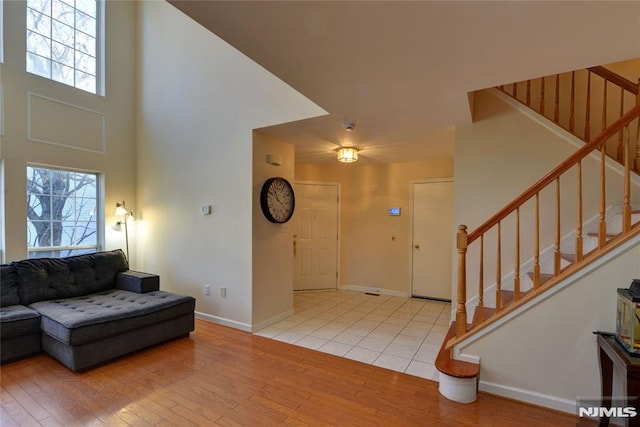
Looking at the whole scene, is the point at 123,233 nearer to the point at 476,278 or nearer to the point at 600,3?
the point at 476,278

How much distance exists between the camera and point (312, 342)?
3.21m

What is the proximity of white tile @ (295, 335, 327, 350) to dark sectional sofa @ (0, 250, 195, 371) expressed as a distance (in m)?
1.23

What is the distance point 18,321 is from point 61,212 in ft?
6.37

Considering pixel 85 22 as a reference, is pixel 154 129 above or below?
below

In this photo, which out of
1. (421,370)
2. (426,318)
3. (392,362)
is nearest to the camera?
(421,370)

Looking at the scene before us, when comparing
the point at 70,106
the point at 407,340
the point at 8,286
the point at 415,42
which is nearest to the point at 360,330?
the point at 407,340

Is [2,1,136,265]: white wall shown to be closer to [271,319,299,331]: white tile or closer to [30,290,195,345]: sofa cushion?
[30,290,195,345]: sofa cushion

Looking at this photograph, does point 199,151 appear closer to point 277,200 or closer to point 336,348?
point 277,200

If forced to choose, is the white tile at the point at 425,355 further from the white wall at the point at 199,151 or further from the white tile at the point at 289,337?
the white wall at the point at 199,151

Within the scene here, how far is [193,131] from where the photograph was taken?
3.98m

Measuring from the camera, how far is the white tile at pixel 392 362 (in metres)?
2.68

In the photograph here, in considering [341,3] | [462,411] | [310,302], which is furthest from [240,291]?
[341,3]

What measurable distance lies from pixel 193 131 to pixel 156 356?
269 centimetres
